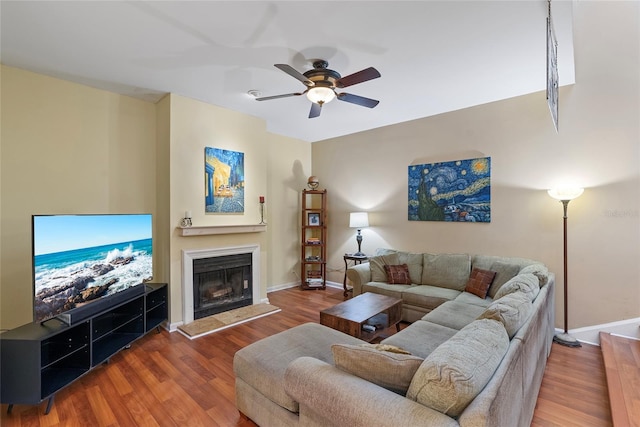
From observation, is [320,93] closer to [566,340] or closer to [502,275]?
[502,275]

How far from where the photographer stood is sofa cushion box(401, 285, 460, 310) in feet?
10.9

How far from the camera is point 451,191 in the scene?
159 inches

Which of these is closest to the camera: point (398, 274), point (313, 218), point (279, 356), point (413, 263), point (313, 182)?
point (279, 356)

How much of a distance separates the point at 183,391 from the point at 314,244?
11.0 feet

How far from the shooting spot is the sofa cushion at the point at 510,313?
161cm

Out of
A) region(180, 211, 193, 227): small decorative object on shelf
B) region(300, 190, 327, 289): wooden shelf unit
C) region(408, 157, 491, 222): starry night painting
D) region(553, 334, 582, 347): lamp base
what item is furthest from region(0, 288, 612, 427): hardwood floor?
region(300, 190, 327, 289): wooden shelf unit

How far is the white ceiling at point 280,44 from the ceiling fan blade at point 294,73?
25cm

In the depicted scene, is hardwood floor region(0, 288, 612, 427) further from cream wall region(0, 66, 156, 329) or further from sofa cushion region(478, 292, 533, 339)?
cream wall region(0, 66, 156, 329)

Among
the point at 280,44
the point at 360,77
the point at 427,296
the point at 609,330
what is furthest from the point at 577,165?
the point at 280,44

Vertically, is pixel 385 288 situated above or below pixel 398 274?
below

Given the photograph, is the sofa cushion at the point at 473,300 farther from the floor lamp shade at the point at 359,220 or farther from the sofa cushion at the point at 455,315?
the floor lamp shade at the point at 359,220

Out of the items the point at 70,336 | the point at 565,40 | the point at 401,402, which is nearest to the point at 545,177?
the point at 565,40

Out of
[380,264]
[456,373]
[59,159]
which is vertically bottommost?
[380,264]

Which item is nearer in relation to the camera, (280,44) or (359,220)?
(280,44)
